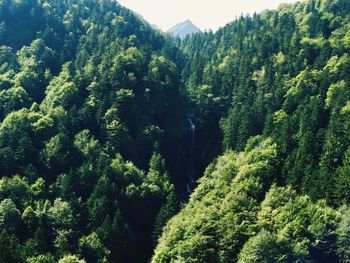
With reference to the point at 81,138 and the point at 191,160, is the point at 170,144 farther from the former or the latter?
the point at 81,138

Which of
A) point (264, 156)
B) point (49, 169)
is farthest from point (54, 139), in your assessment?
point (264, 156)

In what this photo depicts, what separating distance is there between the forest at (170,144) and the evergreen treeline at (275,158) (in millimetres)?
320

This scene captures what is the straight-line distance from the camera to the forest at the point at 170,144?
82.4m

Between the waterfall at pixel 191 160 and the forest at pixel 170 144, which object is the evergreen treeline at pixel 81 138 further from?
the waterfall at pixel 191 160

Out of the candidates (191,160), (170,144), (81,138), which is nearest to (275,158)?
(170,144)

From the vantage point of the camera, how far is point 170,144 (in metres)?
134

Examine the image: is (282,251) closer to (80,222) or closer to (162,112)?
(80,222)

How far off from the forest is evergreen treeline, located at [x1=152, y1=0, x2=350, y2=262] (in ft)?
1.05

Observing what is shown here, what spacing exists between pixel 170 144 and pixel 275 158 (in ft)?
143

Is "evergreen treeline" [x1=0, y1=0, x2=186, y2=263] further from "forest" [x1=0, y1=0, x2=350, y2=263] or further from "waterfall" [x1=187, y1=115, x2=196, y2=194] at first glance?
"waterfall" [x1=187, y1=115, x2=196, y2=194]

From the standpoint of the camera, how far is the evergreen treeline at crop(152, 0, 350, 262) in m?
77.6

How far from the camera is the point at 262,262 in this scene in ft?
247

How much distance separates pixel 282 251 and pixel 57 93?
264 feet

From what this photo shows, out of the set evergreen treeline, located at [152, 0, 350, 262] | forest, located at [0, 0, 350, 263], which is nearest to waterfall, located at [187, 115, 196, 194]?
forest, located at [0, 0, 350, 263]
